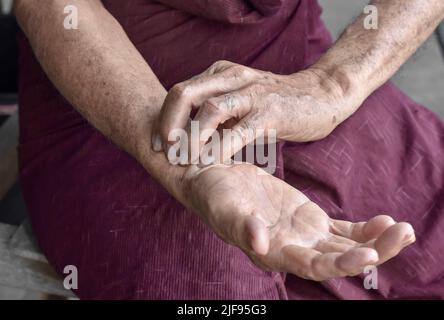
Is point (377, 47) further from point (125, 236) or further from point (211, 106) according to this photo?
point (125, 236)

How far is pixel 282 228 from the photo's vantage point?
0.66 meters

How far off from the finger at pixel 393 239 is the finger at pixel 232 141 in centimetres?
22

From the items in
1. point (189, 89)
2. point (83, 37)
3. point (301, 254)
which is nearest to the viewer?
point (301, 254)

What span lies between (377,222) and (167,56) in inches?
18.0

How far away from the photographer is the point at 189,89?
0.75 meters

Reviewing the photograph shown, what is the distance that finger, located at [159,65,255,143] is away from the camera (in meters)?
0.74

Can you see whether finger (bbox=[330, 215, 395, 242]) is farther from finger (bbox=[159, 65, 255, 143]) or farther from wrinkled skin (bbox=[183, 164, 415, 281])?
finger (bbox=[159, 65, 255, 143])

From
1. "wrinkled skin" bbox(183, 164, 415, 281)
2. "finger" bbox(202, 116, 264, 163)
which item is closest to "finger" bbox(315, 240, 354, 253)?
"wrinkled skin" bbox(183, 164, 415, 281)

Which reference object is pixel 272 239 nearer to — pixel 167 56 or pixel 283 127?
pixel 283 127

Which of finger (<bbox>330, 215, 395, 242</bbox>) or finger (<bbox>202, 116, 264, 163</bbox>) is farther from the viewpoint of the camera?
finger (<bbox>202, 116, 264, 163</bbox>)

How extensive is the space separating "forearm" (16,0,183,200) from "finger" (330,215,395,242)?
0.24 meters

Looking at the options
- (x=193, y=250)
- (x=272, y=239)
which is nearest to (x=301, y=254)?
(x=272, y=239)
